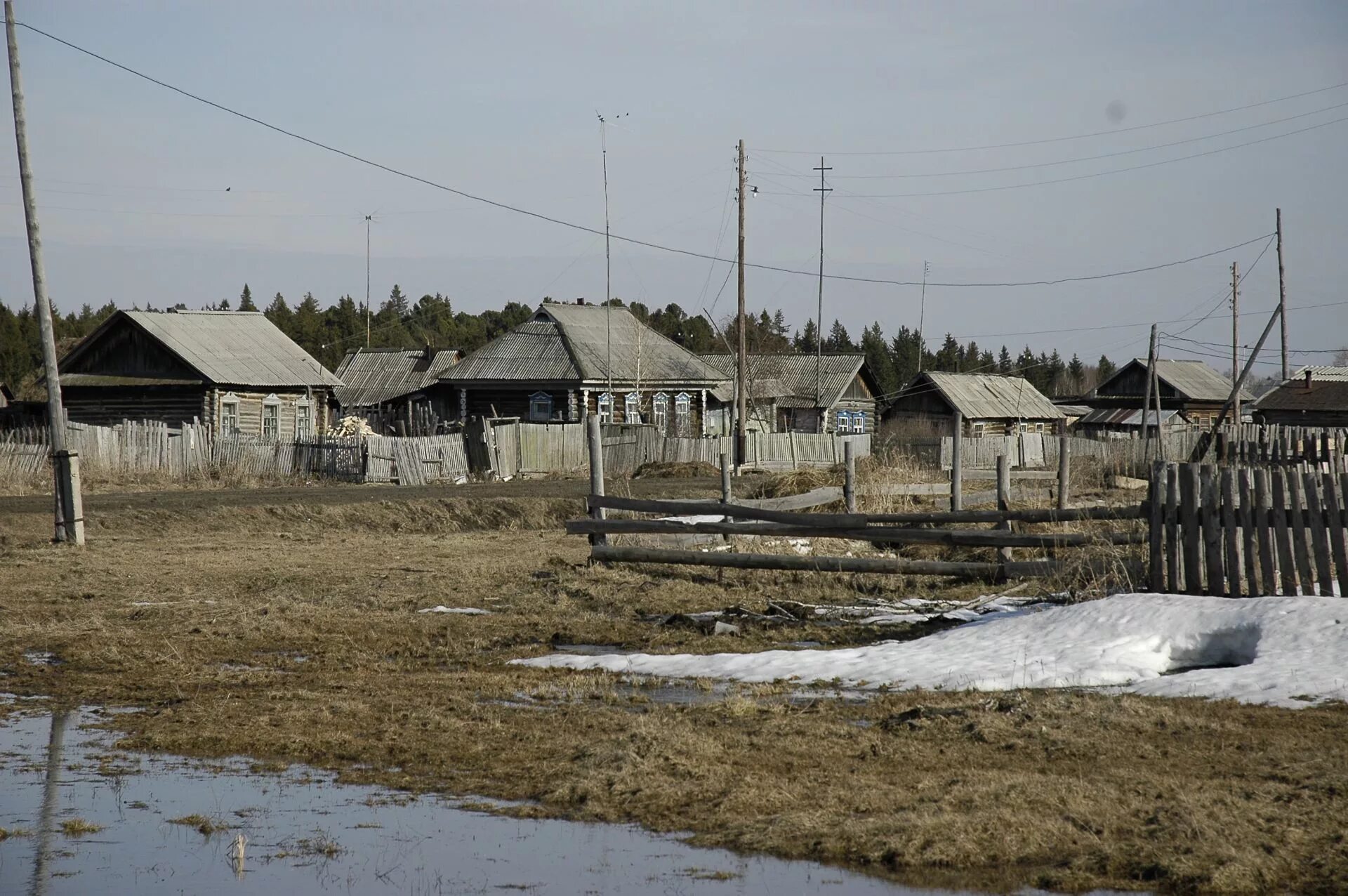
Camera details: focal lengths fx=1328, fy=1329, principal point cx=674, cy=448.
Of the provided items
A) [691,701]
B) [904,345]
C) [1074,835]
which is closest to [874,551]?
[691,701]

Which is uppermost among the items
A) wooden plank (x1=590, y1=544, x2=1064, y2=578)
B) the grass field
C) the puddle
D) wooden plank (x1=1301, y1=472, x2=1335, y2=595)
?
wooden plank (x1=1301, y1=472, x2=1335, y2=595)

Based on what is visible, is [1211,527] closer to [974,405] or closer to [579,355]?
[579,355]

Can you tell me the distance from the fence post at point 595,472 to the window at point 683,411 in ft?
125

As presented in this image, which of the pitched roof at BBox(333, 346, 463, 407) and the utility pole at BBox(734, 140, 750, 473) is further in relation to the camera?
the pitched roof at BBox(333, 346, 463, 407)

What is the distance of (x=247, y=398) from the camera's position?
44.2 metres

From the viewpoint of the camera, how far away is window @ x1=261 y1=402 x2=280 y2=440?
45.2 metres

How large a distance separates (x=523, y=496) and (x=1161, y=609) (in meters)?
20.1

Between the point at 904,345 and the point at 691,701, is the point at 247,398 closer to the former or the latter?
the point at 691,701

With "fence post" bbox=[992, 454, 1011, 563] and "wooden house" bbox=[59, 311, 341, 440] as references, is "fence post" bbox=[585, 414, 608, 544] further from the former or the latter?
"wooden house" bbox=[59, 311, 341, 440]

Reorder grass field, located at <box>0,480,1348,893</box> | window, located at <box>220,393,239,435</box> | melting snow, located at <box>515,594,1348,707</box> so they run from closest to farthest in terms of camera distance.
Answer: grass field, located at <box>0,480,1348,893</box> → melting snow, located at <box>515,594,1348,707</box> → window, located at <box>220,393,239,435</box>

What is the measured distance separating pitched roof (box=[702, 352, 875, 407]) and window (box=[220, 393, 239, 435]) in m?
29.5

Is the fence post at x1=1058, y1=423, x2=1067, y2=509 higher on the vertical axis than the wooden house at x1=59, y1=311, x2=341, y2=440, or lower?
lower

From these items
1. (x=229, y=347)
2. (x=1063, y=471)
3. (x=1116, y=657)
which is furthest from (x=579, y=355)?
(x=1116, y=657)

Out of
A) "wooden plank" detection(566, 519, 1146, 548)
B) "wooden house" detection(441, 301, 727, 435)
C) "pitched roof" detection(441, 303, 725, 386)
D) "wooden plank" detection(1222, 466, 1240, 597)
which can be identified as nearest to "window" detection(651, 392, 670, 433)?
"wooden house" detection(441, 301, 727, 435)
